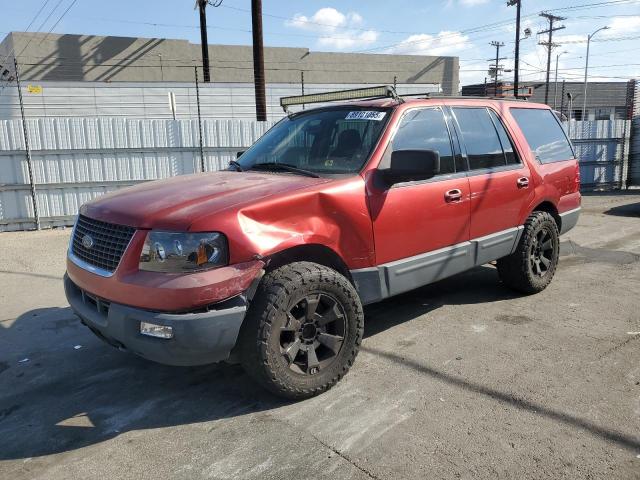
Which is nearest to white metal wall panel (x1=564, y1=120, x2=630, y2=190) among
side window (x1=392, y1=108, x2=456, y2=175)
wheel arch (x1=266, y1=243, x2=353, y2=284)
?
side window (x1=392, y1=108, x2=456, y2=175)

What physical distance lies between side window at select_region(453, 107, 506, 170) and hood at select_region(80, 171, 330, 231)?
5.49ft

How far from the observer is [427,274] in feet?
13.7

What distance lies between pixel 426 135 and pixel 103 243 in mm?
2571

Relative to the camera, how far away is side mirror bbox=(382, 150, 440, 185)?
351cm

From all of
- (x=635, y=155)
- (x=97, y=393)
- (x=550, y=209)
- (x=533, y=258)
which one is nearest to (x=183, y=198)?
(x=97, y=393)

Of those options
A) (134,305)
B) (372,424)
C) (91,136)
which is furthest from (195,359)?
(91,136)

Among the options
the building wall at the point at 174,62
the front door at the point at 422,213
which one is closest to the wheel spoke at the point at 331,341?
the front door at the point at 422,213

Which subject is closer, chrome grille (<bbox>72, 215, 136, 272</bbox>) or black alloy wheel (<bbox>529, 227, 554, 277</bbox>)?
chrome grille (<bbox>72, 215, 136, 272</bbox>)

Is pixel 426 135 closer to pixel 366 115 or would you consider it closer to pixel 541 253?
pixel 366 115

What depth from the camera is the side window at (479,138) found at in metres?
4.60

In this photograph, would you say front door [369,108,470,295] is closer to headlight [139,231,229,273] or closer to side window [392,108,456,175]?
side window [392,108,456,175]

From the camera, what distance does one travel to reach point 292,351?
10.7 ft

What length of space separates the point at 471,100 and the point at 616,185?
12.8 meters

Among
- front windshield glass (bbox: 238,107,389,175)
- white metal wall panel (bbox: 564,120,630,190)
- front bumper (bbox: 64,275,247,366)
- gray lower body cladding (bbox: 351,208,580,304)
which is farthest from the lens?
white metal wall panel (bbox: 564,120,630,190)
